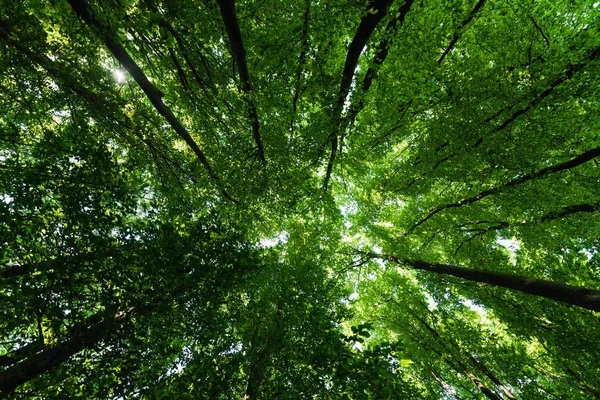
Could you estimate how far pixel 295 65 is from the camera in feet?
16.1

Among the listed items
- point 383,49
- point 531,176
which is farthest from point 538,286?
point 383,49

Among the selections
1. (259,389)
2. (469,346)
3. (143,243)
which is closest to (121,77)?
(143,243)

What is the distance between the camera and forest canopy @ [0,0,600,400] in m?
2.89

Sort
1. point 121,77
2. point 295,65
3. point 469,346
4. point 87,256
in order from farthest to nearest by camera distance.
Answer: point 469,346, point 121,77, point 295,65, point 87,256

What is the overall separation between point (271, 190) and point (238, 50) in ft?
12.4

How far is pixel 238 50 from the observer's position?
420 cm

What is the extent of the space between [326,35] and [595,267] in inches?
404

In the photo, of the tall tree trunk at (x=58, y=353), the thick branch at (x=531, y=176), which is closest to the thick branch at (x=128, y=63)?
the tall tree trunk at (x=58, y=353)

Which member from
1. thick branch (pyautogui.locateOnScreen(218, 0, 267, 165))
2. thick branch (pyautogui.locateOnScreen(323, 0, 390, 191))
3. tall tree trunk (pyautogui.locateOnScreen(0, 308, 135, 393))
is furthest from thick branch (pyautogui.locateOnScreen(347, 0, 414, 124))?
tall tree trunk (pyautogui.locateOnScreen(0, 308, 135, 393))

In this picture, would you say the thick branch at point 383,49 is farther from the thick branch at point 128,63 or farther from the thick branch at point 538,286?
the thick branch at point 538,286

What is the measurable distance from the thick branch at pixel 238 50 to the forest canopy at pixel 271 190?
0.12 ft

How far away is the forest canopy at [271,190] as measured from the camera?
289 cm

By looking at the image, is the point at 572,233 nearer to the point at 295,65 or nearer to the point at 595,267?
the point at 595,267

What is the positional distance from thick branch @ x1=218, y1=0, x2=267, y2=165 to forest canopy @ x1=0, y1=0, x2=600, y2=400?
0.04 meters
